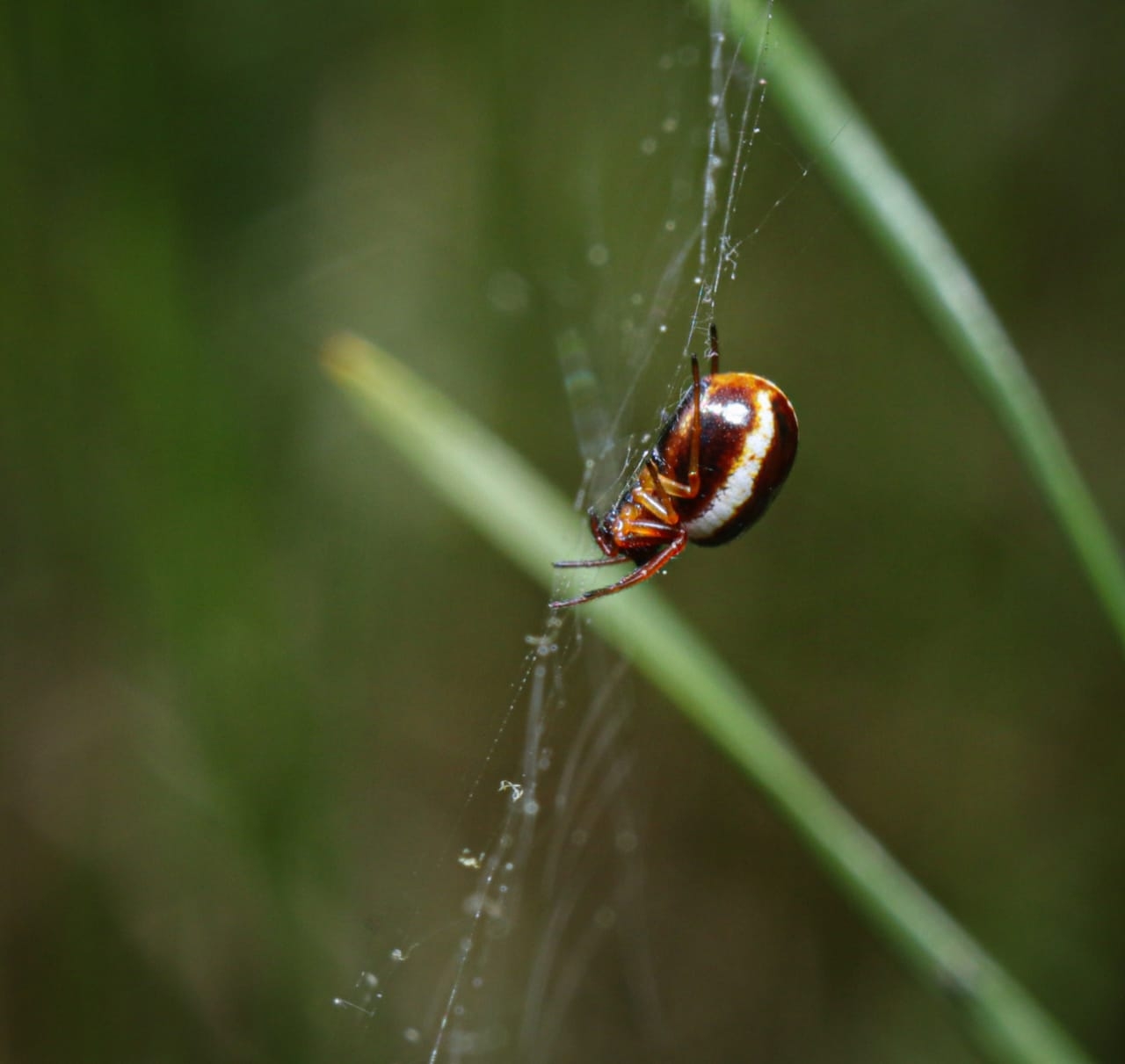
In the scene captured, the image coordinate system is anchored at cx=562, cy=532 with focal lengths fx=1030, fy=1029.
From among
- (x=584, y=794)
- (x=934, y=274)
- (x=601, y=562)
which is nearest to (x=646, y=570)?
(x=601, y=562)

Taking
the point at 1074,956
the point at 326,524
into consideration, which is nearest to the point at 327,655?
the point at 326,524

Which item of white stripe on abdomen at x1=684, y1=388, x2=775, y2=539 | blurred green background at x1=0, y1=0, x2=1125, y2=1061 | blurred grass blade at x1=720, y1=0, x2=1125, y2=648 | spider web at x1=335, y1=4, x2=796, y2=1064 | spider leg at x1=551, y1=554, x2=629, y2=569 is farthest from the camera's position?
spider web at x1=335, y1=4, x2=796, y2=1064

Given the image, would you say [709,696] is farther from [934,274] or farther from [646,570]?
[934,274]

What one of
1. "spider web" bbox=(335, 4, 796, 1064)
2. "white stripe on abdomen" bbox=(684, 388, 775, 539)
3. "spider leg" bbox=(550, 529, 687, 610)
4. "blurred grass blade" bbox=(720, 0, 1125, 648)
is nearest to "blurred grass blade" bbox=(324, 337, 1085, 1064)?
"spider leg" bbox=(550, 529, 687, 610)

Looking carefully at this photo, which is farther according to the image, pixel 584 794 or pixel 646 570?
pixel 584 794

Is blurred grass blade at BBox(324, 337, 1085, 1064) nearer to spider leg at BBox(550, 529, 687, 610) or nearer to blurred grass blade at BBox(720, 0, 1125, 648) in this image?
spider leg at BBox(550, 529, 687, 610)

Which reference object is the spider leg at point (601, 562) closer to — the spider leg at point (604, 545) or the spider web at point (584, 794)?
the spider leg at point (604, 545)
